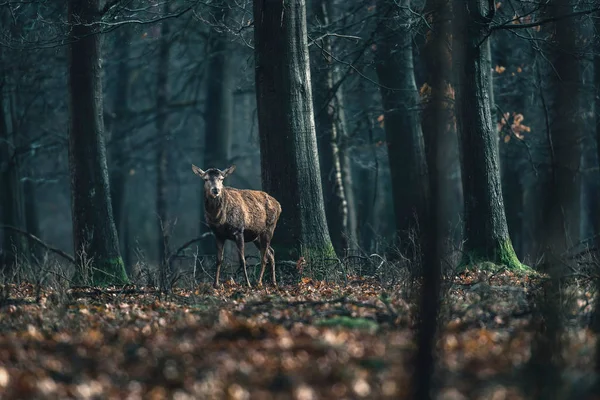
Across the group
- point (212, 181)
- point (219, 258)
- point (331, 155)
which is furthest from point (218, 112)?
point (219, 258)

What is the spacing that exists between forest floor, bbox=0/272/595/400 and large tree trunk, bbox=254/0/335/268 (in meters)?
3.49

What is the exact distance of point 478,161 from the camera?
14852mm

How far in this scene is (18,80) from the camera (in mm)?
21953

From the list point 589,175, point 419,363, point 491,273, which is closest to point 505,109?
point 589,175

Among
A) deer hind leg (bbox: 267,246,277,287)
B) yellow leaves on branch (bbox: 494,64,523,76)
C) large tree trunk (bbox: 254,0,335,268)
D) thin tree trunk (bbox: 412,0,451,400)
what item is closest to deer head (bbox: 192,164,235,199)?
large tree trunk (bbox: 254,0,335,268)

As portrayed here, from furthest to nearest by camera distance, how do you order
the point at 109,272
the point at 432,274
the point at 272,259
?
1. the point at 109,272
2. the point at 272,259
3. the point at 432,274

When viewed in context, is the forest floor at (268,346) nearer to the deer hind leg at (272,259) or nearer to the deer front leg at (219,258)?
the deer front leg at (219,258)

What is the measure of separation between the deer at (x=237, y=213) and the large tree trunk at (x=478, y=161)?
3.08 m

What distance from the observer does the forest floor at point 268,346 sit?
270 inches

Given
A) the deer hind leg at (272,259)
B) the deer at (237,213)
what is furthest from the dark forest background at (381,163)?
the deer at (237,213)

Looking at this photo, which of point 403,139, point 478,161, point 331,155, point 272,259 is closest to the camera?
point 272,259

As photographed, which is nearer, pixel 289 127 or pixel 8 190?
pixel 289 127

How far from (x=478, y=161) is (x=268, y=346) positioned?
776 cm

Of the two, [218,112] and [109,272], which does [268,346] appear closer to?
[109,272]
